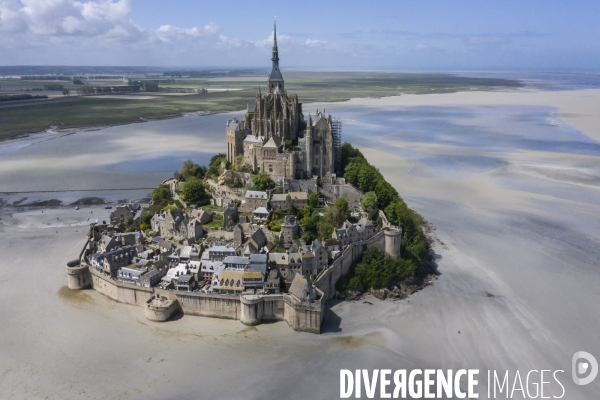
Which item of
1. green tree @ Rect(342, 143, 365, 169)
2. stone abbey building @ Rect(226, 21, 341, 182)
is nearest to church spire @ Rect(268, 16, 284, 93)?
stone abbey building @ Rect(226, 21, 341, 182)

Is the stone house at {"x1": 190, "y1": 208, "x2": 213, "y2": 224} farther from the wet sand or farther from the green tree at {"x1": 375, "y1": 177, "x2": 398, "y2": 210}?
the green tree at {"x1": 375, "y1": 177, "x2": 398, "y2": 210}

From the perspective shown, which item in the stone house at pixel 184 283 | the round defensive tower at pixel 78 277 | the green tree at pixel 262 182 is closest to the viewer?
the stone house at pixel 184 283

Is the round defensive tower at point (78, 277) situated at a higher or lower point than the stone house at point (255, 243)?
lower

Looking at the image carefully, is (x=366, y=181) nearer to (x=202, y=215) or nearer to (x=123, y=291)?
A: (x=202, y=215)

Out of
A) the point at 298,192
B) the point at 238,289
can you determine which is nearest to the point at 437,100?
the point at 298,192

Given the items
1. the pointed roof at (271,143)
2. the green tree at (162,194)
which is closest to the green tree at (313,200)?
the pointed roof at (271,143)

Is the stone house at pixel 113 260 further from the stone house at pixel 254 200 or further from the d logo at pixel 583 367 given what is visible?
the d logo at pixel 583 367
